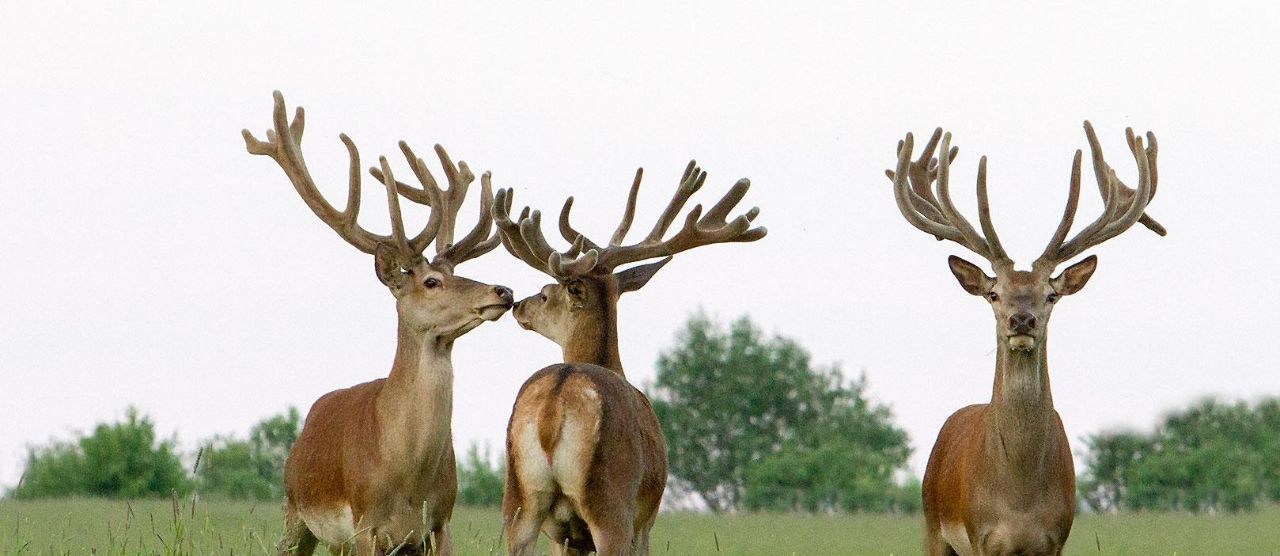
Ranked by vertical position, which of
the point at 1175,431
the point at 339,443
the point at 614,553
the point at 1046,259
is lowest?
the point at 614,553

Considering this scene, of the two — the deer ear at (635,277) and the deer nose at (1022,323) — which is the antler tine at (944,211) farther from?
the deer ear at (635,277)

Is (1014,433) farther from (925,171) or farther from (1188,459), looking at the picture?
(1188,459)

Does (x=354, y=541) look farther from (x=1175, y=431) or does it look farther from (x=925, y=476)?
(x=1175, y=431)

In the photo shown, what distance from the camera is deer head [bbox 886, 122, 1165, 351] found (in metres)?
8.02

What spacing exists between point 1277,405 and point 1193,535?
2387 centimetres

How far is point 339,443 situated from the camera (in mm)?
8195

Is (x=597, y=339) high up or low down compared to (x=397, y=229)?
down

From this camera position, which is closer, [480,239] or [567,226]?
[480,239]

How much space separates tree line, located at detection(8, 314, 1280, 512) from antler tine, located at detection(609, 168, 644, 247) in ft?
48.5

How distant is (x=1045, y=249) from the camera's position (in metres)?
8.55

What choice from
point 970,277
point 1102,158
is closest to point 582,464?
point 970,277

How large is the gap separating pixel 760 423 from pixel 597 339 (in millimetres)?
33302

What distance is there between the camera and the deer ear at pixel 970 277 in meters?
8.40

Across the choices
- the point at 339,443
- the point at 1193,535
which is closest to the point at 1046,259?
the point at 339,443
